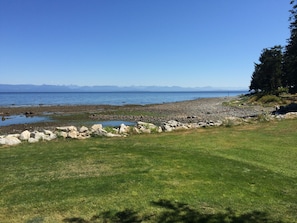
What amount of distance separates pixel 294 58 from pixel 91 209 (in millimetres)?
35375

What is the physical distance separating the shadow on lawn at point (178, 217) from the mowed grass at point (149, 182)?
19mm

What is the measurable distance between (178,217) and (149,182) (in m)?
1.94

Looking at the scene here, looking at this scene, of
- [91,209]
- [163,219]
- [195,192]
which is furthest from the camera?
[195,192]

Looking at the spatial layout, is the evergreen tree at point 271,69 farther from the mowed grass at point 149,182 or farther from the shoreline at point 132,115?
the mowed grass at point 149,182

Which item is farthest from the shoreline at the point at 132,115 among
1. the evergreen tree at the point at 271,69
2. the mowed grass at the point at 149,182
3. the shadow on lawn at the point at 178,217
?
the shadow on lawn at the point at 178,217

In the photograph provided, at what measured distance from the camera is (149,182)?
7617mm

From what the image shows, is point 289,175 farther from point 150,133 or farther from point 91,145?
point 150,133

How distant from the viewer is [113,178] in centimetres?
795

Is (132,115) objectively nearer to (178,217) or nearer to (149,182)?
(149,182)

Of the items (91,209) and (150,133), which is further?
(150,133)

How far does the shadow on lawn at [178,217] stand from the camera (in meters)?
5.66

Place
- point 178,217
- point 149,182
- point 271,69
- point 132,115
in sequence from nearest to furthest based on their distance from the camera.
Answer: point 178,217
point 149,182
point 132,115
point 271,69

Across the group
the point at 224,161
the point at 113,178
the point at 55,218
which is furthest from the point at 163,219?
the point at 224,161

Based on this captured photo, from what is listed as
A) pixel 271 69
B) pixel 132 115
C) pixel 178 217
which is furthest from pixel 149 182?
pixel 271 69
